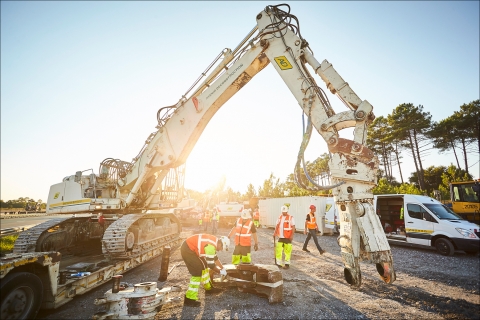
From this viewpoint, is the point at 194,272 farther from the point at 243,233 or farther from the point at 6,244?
the point at 6,244

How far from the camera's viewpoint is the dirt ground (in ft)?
14.3

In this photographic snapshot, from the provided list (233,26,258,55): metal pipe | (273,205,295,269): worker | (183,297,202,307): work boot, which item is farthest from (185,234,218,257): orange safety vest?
(233,26,258,55): metal pipe

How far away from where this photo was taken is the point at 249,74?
606cm

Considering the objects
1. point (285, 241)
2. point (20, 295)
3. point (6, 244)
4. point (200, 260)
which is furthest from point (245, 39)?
point (6, 244)

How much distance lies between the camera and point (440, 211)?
31.3 feet

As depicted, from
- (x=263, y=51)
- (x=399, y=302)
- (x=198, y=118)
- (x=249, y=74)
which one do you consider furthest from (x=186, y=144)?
(x=399, y=302)

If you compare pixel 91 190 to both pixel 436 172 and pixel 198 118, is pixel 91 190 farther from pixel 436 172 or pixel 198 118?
pixel 436 172

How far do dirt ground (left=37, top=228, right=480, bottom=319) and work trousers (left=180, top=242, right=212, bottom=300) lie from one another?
26 centimetres

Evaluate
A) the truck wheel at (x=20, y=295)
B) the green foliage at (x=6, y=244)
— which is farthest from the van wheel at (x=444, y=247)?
the green foliage at (x=6, y=244)

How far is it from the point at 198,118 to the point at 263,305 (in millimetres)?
4681

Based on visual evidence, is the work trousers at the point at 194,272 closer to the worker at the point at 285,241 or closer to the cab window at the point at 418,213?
the worker at the point at 285,241

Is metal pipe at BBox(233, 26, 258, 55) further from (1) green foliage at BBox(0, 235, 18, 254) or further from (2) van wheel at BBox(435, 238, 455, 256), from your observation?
(1) green foliage at BBox(0, 235, 18, 254)

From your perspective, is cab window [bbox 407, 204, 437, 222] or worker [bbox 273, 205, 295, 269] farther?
cab window [bbox 407, 204, 437, 222]

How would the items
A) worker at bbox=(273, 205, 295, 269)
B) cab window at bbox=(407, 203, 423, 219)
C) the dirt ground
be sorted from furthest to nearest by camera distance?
cab window at bbox=(407, 203, 423, 219), worker at bbox=(273, 205, 295, 269), the dirt ground
